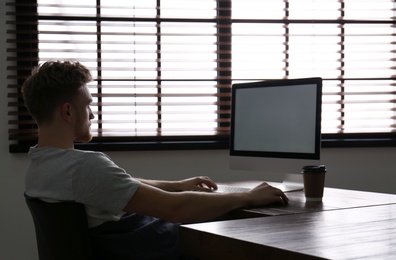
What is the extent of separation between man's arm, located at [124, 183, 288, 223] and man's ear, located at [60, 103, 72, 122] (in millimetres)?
333

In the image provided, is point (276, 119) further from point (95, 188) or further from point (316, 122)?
point (95, 188)

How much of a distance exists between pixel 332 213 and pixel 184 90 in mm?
2119

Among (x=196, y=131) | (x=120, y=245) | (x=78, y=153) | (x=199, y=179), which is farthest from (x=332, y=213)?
(x=196, y=131)

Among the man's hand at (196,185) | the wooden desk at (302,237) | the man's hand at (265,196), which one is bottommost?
the man's hand at (196,185)

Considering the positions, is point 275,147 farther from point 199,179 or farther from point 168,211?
point 168,211

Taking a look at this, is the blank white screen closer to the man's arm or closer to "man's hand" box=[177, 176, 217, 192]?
"man's hand" box=[177, 176, 217, 192]

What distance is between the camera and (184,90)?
154 inches

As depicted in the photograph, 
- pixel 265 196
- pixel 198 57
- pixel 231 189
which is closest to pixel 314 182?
pixel 265 196

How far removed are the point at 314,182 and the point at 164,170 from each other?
152 centimetres

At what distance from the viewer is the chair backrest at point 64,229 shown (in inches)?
68.6

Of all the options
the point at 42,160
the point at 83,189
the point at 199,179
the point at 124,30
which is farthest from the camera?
Result: the point at 124,30

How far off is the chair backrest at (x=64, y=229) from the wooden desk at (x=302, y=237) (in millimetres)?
279

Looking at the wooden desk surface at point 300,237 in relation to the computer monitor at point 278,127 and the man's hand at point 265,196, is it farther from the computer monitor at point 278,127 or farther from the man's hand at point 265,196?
the computer monitor at point 278,127

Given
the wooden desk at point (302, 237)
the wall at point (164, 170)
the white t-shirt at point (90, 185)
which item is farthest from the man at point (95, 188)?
the wall at point (164, 170)
